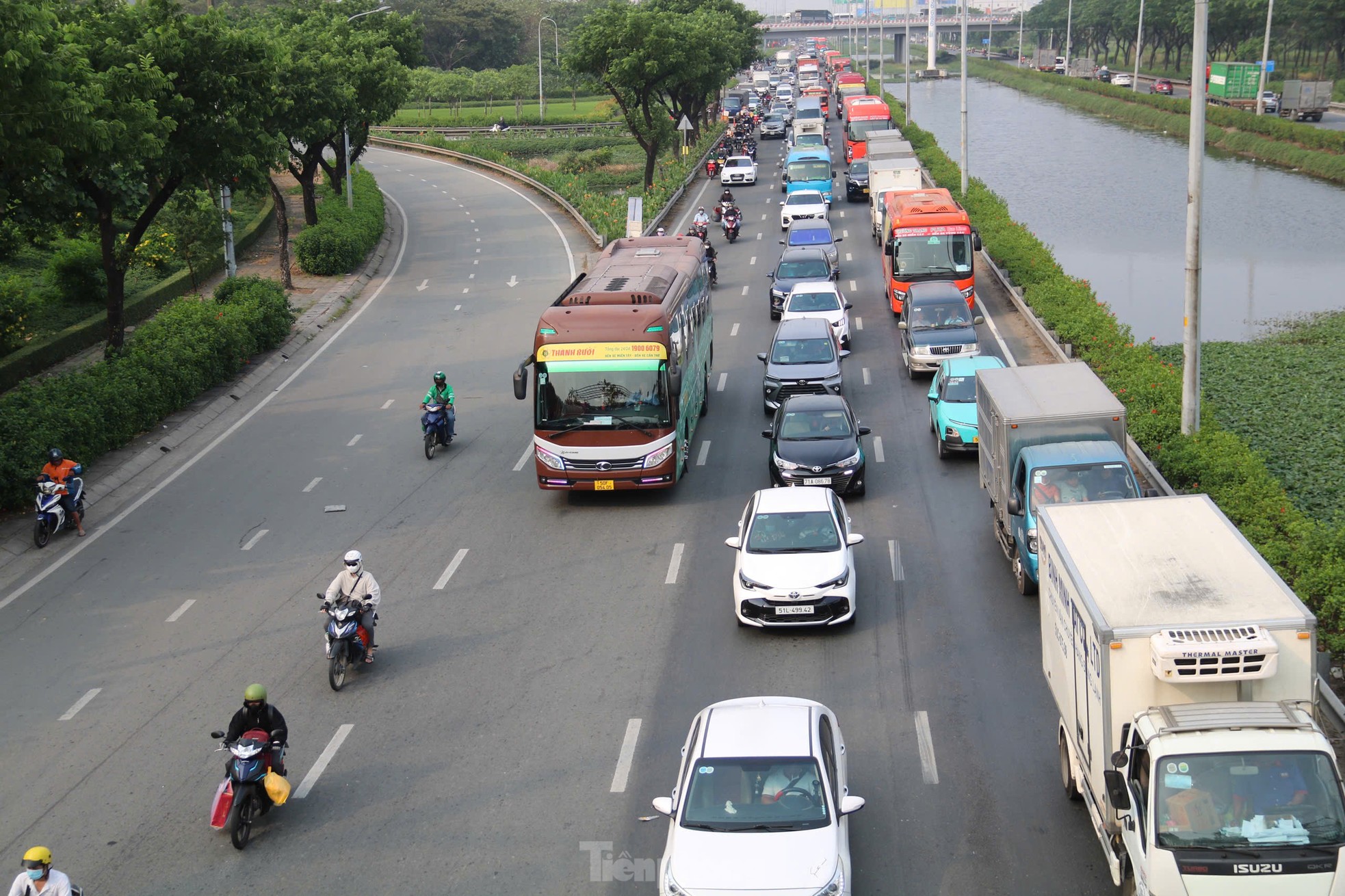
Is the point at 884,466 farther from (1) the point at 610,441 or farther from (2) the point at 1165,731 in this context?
(2) the point at 1165,731

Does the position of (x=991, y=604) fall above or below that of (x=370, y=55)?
below

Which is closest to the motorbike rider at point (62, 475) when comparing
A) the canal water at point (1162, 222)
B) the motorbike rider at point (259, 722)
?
the motorbike rider at point (259, 722)

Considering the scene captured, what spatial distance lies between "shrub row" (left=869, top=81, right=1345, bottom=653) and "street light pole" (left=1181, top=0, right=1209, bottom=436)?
1.70ft

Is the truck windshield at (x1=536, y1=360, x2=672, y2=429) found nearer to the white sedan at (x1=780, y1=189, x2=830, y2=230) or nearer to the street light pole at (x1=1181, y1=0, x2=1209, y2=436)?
the street light pole at (x1=1181, y1=0, x2=1209, y2=436)

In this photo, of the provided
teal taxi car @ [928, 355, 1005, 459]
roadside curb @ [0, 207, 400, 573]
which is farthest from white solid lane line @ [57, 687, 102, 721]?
teal taxi car @ [928, 355, 1005, 459]

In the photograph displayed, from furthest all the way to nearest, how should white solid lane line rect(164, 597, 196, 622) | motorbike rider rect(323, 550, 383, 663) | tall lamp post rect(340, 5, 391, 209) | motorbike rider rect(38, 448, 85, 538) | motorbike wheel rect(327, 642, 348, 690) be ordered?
tall lamp post rect(340, 5, 391, 209), motorbike rider rect(38, 448, 85, 538), white solid lane line rect(164, 597, 196, 622), motorbike rider rect(323, 550, 383, 663), motorbike wheel rect(327, 642, 348, 690)

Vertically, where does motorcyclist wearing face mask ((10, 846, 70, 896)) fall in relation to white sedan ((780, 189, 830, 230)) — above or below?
below

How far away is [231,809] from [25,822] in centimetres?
241

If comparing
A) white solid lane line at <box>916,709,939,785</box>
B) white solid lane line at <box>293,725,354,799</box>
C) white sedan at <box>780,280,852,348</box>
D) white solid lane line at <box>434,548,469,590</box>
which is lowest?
white solid lane line at <box>293,725,354,799</box>

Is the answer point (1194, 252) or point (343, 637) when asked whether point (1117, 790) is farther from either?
point (1194, 252)

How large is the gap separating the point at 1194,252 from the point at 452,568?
12115 mm

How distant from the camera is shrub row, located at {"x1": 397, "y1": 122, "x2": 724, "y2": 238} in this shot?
49375mm

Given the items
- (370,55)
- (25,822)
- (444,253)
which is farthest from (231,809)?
(370,55)

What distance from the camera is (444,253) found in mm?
47438
